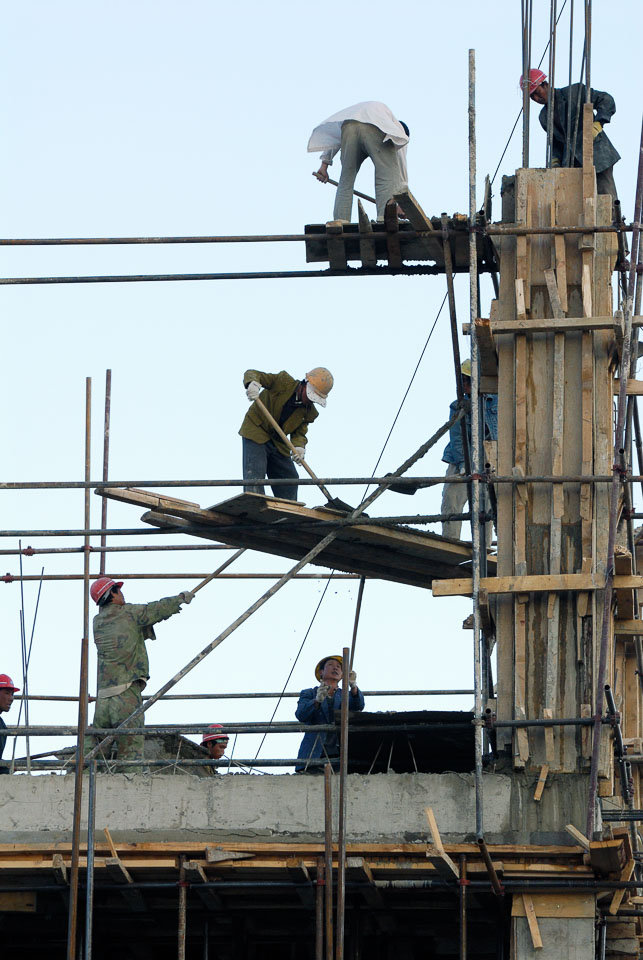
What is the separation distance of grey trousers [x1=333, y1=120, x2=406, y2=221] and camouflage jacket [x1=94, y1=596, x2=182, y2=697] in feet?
15.7

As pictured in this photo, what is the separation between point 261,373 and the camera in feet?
66.5

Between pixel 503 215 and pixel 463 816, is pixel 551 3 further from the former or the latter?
pixel 463 816

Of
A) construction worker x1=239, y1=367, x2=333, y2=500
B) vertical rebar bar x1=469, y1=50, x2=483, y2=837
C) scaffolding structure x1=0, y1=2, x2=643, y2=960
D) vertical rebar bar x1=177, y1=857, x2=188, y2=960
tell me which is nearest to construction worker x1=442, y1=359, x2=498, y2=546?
scaffolding structure x1=0, y1=2, x2=643, y2=960

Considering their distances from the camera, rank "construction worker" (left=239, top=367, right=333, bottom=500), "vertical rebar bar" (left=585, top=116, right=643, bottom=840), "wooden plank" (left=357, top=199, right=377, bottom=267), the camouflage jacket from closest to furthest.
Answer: "vertical rebar bar" (left=585, top=116, right=643, bottom=840) → the camouflage jacket → "wooden plank" (left=357, top=199, right=377, bottom=267) → "construction worker" (left=239, top=367, right=333, bottom=500)

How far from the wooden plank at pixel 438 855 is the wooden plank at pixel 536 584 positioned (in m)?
2.23

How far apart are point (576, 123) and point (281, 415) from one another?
4448mm

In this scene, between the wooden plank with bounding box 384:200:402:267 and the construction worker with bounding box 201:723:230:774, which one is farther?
the construction worker with bounding box 201:723:230:774

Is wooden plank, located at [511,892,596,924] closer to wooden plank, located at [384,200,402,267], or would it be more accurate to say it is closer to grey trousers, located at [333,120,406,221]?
wooden plank, located at [384,200,402,267]

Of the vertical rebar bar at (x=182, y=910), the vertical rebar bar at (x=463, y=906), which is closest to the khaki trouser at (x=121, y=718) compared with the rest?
the vertical rebar bar at (x=182, y=910)

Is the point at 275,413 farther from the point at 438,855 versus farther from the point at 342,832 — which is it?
the point at 438,855

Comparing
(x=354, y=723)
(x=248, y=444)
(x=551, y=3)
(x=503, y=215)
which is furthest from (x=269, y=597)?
(x=551, y=3)

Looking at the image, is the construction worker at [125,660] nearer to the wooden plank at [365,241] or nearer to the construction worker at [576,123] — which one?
the wooden plank at [365,241]

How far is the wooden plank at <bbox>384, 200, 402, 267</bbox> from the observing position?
19078 millimetres

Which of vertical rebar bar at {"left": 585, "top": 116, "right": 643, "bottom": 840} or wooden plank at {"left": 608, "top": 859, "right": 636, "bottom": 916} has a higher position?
vertical rebar bar at {"left": 585, "top": 116, "right": 643, "bottom": 840}
